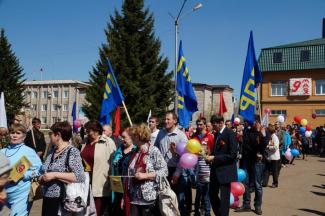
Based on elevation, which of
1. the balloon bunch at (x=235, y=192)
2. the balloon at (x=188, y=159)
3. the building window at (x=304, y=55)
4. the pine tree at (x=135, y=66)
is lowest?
the balloon bunch at (x=235, y=192)

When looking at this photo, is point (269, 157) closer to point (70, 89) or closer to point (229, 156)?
point (229, 156)

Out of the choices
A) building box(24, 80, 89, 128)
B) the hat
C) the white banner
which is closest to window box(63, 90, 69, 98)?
building box(24, 80, 89, 128)

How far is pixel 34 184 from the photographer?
5191mm

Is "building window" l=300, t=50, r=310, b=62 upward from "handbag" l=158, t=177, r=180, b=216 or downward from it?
upward

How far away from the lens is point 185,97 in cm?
1122

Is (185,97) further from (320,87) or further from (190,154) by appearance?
(320,87)

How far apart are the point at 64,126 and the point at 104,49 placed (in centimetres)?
2607

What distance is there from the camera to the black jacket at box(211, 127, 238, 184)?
6.56 meters

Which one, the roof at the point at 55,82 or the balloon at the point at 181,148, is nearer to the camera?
the balloon at the point at 181,148

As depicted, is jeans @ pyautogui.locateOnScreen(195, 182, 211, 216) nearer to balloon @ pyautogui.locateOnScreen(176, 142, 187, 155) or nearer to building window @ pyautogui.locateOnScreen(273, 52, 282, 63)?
balloon @ pyautogui.locateOnScreen(176, 142, 187, 155)

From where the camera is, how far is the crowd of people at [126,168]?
15.7 ft

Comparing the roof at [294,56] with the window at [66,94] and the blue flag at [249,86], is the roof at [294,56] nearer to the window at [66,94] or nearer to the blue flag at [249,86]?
the blue flag at [249,86]

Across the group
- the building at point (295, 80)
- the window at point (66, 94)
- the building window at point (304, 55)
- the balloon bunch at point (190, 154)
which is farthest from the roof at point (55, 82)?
the balloon bunch at point (190, 154)

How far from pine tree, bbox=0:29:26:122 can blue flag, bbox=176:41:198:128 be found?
107 ft
